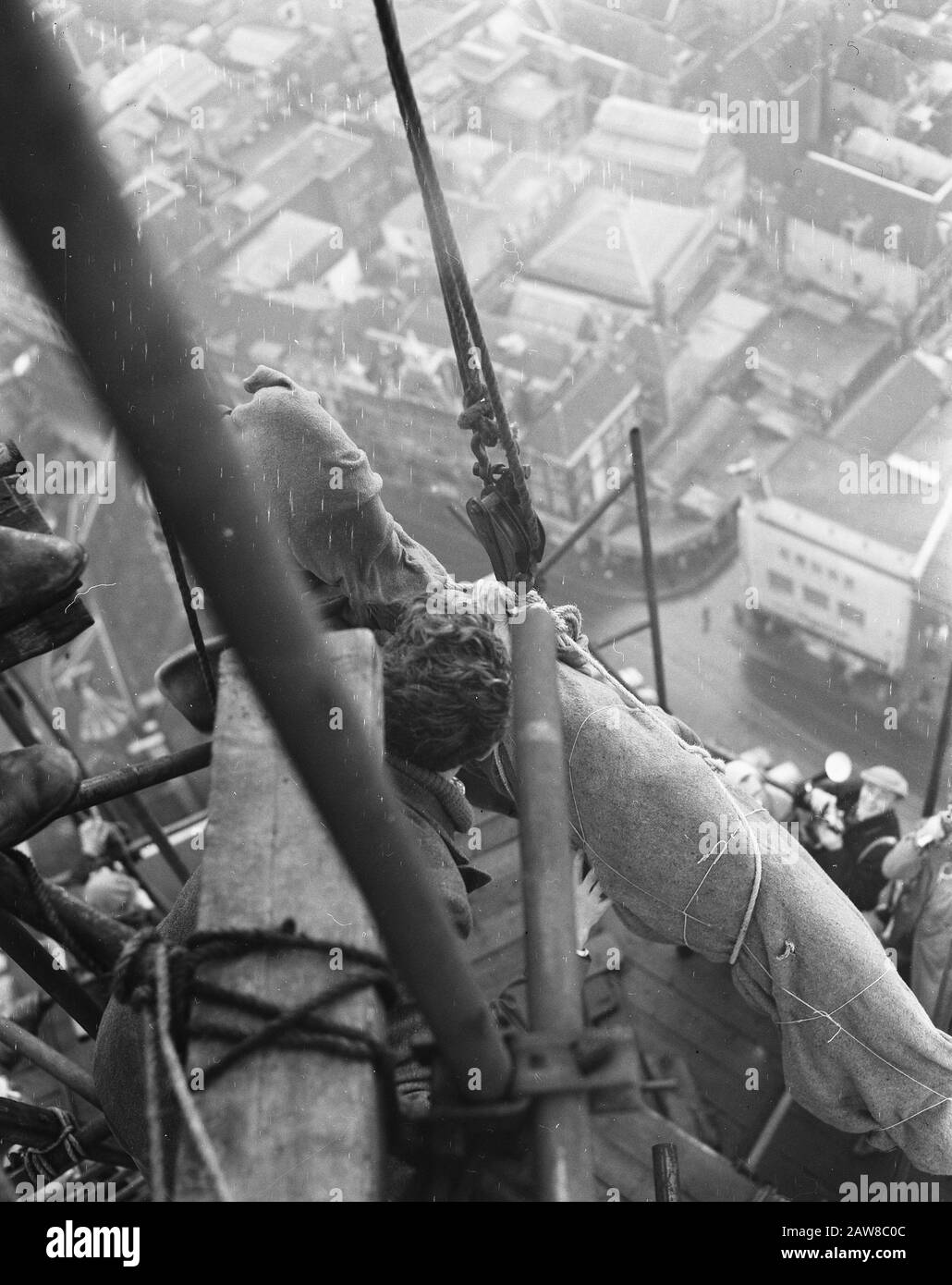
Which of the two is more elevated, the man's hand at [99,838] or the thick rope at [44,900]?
the thick rope at [44,900]

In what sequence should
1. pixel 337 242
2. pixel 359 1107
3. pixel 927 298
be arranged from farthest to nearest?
1. pixel 337 242
2. pixel 927 298
3. pixel 359 1107

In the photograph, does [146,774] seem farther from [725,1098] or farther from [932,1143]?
[725,1098]

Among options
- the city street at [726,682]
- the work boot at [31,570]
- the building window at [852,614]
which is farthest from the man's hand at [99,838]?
the building window at [852,614]

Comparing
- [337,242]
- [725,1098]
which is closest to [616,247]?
[337,242]
